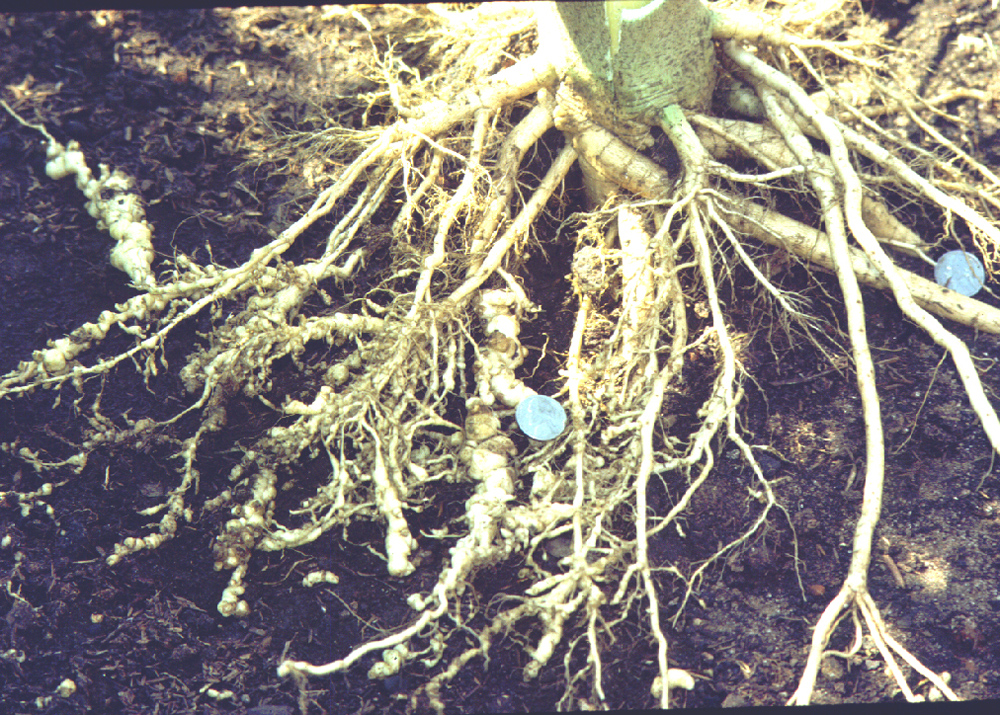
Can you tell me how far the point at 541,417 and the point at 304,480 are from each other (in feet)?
1.78

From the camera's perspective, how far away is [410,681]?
136 cm

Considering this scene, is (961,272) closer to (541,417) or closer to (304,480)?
(541,417)

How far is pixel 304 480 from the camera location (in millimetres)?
1531

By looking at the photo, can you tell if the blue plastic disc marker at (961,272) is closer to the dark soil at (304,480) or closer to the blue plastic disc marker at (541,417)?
the dark soil at (304,480)

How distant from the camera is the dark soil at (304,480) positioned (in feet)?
4.44

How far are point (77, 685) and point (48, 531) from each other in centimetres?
33

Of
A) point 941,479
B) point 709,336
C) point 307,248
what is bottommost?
point 941,479

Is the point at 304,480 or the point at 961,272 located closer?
the point at 304,480

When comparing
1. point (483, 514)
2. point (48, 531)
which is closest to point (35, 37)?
point (48, 531)

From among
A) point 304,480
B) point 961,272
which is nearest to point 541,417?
point 304,480

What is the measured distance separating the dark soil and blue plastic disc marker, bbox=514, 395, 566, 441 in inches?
8.8

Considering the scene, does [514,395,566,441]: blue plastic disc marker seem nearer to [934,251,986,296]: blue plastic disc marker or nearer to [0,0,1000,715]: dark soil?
[0,0,1000,715]: dark soil

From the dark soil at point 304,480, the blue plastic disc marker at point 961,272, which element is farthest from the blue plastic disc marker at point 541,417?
the blue plastic disc marker at point 961,272

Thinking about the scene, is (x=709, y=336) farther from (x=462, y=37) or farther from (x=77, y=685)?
(x=77, y=685)
